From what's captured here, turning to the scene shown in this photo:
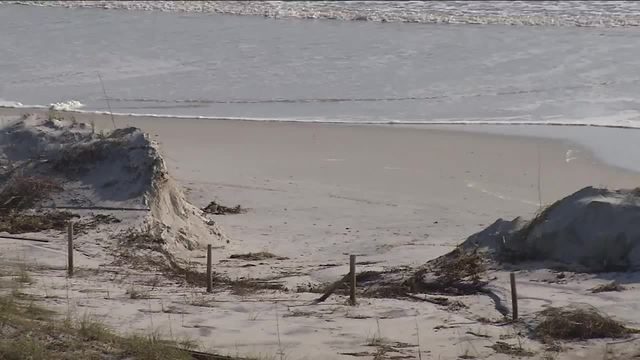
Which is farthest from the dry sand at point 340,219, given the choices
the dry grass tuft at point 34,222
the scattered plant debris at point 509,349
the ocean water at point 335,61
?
the ocean water at point 335,61

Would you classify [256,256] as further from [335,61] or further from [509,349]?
[335,61]

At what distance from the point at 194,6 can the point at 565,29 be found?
10994mm

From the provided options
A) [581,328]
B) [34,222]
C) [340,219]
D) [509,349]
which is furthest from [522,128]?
[509,349]

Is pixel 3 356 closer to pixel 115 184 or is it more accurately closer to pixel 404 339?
pixel 404 339

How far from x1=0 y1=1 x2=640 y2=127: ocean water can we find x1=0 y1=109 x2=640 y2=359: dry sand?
170 centimetres

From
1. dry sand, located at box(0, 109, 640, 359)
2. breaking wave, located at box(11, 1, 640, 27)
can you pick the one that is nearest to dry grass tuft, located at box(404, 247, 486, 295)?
dry sand, located at box(0, 109, 640, 359)

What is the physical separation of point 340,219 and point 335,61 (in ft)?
35.3

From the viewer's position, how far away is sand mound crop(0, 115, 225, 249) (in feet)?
37.1

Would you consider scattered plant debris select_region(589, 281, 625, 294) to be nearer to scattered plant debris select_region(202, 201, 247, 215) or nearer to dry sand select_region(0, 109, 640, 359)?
dry sand select_region(0, 109, 640, 359)

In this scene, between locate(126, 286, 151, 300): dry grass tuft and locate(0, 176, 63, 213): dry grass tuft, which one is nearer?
locate(126, 286, 151, 300): dry grass tuft

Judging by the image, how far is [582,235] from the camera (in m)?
9.37

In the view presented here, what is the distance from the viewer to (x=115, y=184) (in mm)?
11539

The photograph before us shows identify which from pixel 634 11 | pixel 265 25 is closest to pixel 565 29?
pixel 634 11

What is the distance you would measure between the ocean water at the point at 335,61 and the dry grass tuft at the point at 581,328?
10.4m
